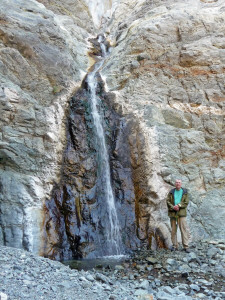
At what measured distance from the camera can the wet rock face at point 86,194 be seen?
9.73 m

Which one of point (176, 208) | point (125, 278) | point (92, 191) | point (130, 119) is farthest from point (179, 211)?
point (130, 119)

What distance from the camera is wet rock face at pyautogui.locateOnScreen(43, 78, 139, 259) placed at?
973 centimetres

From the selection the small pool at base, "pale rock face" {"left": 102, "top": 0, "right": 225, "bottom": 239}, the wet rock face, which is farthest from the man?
the small pool at base

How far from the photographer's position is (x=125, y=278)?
7.01 metres

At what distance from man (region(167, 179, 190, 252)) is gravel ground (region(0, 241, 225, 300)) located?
0.46 m

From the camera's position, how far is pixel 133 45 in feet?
55.3

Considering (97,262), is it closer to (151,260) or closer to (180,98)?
(151,260)

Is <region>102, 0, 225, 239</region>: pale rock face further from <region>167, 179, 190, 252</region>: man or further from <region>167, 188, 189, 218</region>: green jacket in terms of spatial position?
<region>167, 188, 189, 218</region>: green jacket

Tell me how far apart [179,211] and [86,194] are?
3.74 meters

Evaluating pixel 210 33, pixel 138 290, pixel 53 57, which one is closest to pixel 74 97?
pixel 53 57

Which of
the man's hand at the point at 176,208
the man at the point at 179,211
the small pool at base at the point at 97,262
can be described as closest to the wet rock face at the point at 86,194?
the small pool at base at the point at 97,262

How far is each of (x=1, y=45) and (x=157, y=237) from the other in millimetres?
11557

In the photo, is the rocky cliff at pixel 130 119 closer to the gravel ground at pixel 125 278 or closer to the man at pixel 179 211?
the man at pixel 179 211

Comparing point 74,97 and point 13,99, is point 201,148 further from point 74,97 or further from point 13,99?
point 13,99
